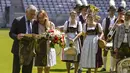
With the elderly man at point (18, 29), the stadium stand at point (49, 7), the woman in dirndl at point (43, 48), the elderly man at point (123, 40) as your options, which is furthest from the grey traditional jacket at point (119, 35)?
the stadium stand at point (49, 7)

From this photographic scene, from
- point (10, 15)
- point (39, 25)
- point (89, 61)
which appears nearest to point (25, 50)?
point (39, 25)

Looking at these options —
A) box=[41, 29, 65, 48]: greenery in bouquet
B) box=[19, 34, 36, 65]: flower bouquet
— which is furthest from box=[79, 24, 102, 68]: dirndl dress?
box=[19, 34, 36, 65]: flower bouquet

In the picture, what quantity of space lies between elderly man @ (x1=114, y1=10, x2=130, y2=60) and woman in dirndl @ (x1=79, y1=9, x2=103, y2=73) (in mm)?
1576

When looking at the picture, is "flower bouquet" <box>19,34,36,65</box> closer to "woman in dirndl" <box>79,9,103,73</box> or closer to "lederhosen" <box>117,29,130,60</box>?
"lederhosen" <box>117,29,130,60</box>

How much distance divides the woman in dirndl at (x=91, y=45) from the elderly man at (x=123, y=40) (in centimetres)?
158

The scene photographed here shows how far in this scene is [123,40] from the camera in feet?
27.1

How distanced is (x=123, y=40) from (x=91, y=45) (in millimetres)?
1787

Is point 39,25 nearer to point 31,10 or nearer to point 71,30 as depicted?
point 31,10

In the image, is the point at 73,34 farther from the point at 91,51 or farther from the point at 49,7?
the point at 49,7

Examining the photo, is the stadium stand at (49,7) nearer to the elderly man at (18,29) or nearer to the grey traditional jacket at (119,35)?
the grey traditional jacket at (119,35)

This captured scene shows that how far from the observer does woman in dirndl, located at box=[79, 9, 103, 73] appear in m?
9.89

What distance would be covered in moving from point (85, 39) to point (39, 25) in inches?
73.5

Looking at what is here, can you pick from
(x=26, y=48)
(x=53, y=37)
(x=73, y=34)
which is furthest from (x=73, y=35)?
(x=26, y=48)

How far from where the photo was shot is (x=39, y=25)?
8.52 meters
